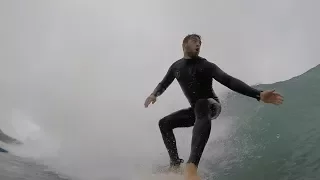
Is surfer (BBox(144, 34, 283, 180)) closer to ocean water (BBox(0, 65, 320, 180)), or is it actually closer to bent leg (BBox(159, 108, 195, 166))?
bent leg (BBox(159, 108, 195, 166))

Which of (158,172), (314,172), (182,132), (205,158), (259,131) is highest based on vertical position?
(182,132)

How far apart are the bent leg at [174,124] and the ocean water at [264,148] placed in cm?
61

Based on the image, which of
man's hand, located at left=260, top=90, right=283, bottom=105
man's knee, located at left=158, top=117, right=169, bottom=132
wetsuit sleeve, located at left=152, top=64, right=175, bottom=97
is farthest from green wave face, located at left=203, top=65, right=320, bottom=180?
wetsuit sleeve, located at left=152, top=64, right=175, bottom=97

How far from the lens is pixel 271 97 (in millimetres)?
4520

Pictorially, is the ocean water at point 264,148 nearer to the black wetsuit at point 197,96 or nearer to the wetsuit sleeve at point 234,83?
the black wetsuit at point 197,96

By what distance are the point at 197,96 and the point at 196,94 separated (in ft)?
0.09

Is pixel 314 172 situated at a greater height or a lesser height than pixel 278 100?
lesser

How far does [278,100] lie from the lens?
448 centimetres

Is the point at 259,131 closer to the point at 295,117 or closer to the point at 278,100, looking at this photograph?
the point at 295,117

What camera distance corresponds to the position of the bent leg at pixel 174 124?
18.3 ft

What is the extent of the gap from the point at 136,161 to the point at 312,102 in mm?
4184

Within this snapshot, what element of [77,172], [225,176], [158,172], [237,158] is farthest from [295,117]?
[77,172]

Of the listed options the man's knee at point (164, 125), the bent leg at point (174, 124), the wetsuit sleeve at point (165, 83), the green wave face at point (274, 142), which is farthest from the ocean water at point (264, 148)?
the wetsuit sleeve at point (165, 83)

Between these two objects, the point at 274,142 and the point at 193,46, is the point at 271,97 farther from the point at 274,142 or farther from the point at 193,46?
the point at 274,142
